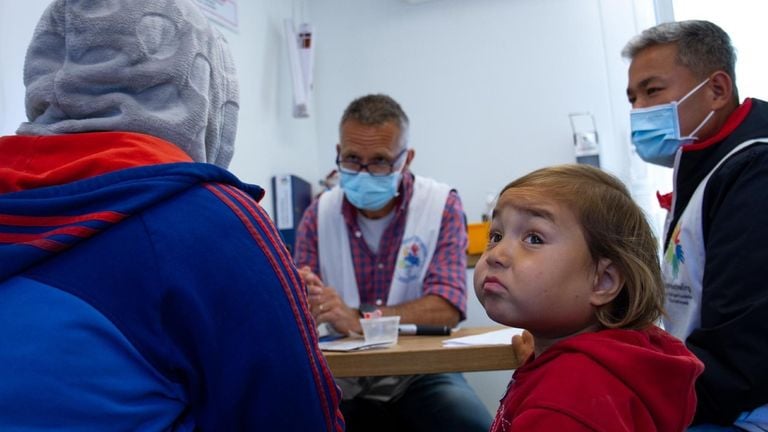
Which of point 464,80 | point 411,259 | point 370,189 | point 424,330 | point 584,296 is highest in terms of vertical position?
point 464,80

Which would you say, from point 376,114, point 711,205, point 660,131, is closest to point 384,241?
point 376,114

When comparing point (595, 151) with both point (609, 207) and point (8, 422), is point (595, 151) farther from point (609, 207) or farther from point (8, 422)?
point (8, 422)

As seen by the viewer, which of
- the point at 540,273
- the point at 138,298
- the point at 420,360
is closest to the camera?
the point at 138,298

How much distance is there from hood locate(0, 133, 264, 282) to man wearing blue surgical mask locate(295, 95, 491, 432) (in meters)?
1.37

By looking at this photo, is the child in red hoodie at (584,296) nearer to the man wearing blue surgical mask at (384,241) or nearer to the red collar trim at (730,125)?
the red collar trim at (730,125)

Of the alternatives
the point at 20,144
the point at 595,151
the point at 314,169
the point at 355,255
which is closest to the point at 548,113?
the point at 595,151

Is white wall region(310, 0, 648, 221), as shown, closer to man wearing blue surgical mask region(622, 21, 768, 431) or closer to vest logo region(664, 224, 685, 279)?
man wearing blue surgical mask region(622, 21, 768, 431)

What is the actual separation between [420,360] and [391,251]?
0.93 m

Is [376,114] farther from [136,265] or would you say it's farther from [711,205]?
[136,265]

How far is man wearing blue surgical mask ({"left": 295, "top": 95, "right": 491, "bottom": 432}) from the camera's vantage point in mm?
2135

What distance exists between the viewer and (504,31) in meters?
3.71

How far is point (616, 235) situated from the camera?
1.04 metres

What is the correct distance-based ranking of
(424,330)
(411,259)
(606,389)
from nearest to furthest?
(606,389) < (424,330) < (411,259)

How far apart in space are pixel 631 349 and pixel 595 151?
2.68 meters
